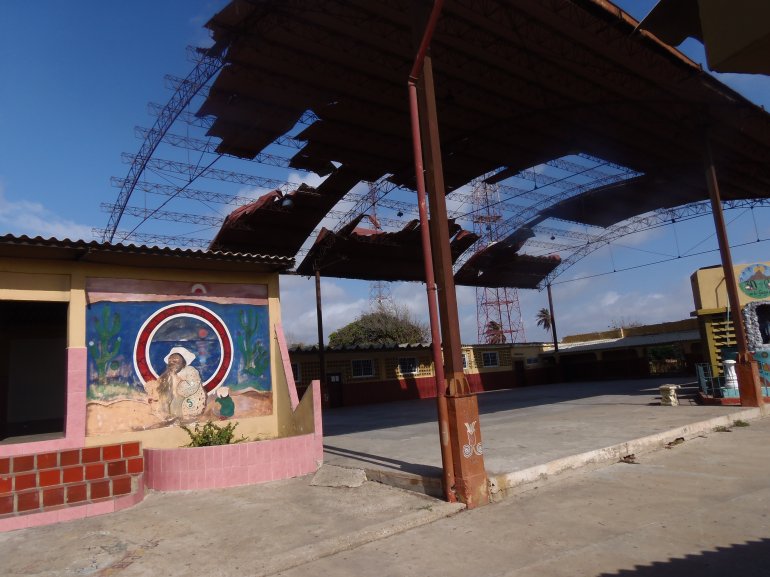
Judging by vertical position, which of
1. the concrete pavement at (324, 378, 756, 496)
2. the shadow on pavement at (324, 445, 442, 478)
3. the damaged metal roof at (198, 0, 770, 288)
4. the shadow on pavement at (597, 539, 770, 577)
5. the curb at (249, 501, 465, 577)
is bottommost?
the shadow on pavement at (597, 539, 770, 577)

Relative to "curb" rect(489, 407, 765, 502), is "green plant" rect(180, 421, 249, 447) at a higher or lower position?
higher

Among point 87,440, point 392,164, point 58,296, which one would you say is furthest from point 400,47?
point 87,440

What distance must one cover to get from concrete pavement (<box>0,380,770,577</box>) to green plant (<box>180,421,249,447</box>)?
0.80 meters

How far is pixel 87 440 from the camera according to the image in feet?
25.2

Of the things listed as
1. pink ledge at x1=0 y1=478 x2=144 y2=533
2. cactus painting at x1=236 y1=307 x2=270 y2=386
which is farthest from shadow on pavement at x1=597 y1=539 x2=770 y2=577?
cactus painting at x1=236 y1=307 x2=270 y2=386

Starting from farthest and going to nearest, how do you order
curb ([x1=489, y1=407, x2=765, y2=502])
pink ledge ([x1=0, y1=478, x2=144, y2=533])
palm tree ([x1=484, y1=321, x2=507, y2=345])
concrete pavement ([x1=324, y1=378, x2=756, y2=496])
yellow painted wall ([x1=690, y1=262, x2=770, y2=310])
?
palm tree ([x1=484, y1=321, x2=507, y2=345]) < yellow painted wall ([x1=690, y1=262, x2=770, y2=310]) < concrete pavement ([x1=324, y1=378, x2=756, y2=496]) < curb ([x1=489, y1=407, x2=765, y2=502]) < pink ledge ([x1=0, y1=478, x2=144, y2=533])

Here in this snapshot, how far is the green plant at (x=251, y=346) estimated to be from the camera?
936 centimetres

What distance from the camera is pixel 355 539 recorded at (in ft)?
18.0

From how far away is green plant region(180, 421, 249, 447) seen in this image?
26.7 feet

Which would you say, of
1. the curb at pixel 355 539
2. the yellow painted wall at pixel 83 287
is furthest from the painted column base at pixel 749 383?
the yellow painted wall at pixel 83 287

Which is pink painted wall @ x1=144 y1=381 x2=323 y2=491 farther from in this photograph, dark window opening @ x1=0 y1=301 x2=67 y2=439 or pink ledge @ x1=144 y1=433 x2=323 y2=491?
dark window opening @ x1=0 y1=301 x2=67 y2=439

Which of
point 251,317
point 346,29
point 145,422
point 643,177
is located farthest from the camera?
point 643,177

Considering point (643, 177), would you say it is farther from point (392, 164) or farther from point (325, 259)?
point (325, 259)

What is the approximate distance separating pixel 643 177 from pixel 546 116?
819cm
